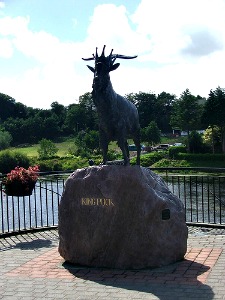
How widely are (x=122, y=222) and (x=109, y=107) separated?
1.67 m

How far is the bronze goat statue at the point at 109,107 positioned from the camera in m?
6.93

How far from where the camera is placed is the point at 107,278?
6.53 metres

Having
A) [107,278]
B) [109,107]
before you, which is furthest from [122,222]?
[109,107]

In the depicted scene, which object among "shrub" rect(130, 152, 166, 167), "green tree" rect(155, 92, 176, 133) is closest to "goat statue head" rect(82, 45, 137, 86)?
"shrub" rect(130, 152, 166, 167)

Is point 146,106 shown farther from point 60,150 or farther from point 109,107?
point 109,107

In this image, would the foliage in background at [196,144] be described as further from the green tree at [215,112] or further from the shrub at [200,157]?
the shrub at [200,157]

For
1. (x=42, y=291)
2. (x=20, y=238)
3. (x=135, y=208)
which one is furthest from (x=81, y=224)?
(x=20, y=238)

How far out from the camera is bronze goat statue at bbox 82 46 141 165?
6934mm

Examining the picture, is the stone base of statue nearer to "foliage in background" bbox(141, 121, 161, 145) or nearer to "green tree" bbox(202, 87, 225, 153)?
"green tree" bbox(202, 87, 225, 153)

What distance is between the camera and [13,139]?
79.9m

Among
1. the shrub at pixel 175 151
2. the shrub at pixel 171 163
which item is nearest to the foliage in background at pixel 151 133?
the shrub at pixel 175 151

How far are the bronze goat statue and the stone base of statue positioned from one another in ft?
1.34

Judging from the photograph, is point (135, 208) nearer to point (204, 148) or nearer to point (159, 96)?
point (204, 148)

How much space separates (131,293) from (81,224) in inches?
65.9
